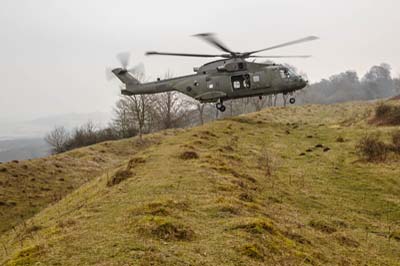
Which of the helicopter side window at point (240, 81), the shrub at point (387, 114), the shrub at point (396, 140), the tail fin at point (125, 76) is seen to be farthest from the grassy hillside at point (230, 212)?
the tail fin at point (125, 76)

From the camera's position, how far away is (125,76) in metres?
38.2

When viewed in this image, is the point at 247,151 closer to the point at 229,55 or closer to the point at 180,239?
the point at 229,55

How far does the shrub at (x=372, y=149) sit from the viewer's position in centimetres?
2691

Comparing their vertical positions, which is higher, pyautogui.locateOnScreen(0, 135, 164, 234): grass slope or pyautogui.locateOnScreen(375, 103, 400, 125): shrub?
pyautogui.locateOnScreen(375, 103, 400, 125): shrub

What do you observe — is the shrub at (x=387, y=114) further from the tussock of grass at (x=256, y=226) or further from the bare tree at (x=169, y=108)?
the bare tree at (x=169, y=108)

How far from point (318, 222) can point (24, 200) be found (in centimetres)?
2091

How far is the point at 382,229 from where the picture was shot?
53.0 feet

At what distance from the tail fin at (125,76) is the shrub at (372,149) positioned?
67.3 feet

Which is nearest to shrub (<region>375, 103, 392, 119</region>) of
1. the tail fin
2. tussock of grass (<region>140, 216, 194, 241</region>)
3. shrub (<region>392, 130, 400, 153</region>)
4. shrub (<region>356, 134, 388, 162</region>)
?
shrub (<region>392, 130, 400, 153</region>)

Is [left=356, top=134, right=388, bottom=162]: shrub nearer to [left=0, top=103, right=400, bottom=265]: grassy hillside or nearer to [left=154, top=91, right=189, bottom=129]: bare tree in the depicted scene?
[left=0, top=103, right=400, bottom=265]: grassy hillside

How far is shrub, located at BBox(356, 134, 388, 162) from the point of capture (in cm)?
2691

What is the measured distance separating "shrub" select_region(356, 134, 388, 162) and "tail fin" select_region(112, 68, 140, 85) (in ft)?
67.3

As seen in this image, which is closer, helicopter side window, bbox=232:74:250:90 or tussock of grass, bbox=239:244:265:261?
tussock of grass, bbox=239:244:265:261

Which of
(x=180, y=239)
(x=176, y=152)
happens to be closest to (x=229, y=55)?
(x=176, y=152)
